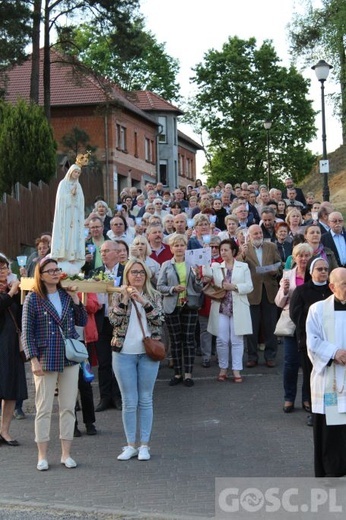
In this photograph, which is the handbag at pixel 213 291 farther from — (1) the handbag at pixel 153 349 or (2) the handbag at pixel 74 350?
(2) the handbag at pixel 74 350

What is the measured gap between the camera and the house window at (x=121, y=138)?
54.3m

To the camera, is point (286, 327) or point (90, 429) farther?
point (286, 327)

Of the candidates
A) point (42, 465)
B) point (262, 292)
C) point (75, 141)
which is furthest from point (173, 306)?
point (75, 141)

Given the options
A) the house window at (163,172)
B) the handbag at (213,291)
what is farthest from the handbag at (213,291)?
the house window at (163,172)

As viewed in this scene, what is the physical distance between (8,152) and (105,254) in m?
16.9

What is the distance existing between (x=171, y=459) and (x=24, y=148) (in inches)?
772

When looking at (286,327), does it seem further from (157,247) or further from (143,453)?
(157,247)

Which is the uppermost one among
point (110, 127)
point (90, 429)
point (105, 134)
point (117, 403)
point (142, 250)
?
point (110, 127)

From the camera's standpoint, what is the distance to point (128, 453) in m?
8.10

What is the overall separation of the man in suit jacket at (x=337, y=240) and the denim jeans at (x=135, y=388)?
5817 millimetres

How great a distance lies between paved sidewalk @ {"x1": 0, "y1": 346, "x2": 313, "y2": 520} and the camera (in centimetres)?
667

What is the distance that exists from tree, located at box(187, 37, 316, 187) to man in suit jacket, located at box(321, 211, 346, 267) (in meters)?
49.1

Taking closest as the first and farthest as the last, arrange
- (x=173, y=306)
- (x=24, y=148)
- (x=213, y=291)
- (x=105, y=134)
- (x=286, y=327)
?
(x=286, y=327)
(x=173, y=306)
(x=213, y=291)
(x=24, y=148)
(x=105, y=134)

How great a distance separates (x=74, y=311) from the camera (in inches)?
324
